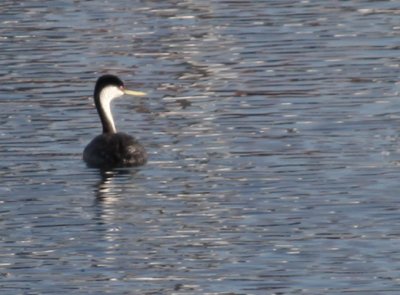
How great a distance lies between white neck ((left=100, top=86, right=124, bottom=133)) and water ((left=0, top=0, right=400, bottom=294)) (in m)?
0.46

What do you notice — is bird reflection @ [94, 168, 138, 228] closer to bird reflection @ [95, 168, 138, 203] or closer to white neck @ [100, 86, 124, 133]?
bird reflection @ [95, 168, 138, 203]

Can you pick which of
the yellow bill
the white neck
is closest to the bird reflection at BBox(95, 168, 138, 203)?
the white neck

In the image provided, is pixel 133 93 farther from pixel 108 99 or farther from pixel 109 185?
pixel 109 185

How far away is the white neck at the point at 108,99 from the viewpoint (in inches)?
955

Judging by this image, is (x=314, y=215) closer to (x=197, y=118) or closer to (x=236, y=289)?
(x=236, y=289)

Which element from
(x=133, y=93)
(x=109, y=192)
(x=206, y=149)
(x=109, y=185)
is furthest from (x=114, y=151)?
(x=133, y=93)

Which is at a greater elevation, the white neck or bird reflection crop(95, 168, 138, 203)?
→ the white neck

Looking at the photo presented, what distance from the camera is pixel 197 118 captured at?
993 inches

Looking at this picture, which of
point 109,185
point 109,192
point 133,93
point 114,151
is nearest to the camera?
point 109,192

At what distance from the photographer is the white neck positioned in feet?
79.6

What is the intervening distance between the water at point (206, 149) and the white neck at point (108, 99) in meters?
0.46

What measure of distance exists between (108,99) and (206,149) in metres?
Answer: 2.11

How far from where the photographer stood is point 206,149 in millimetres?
23062

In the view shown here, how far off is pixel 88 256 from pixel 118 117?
9086 millimetres
